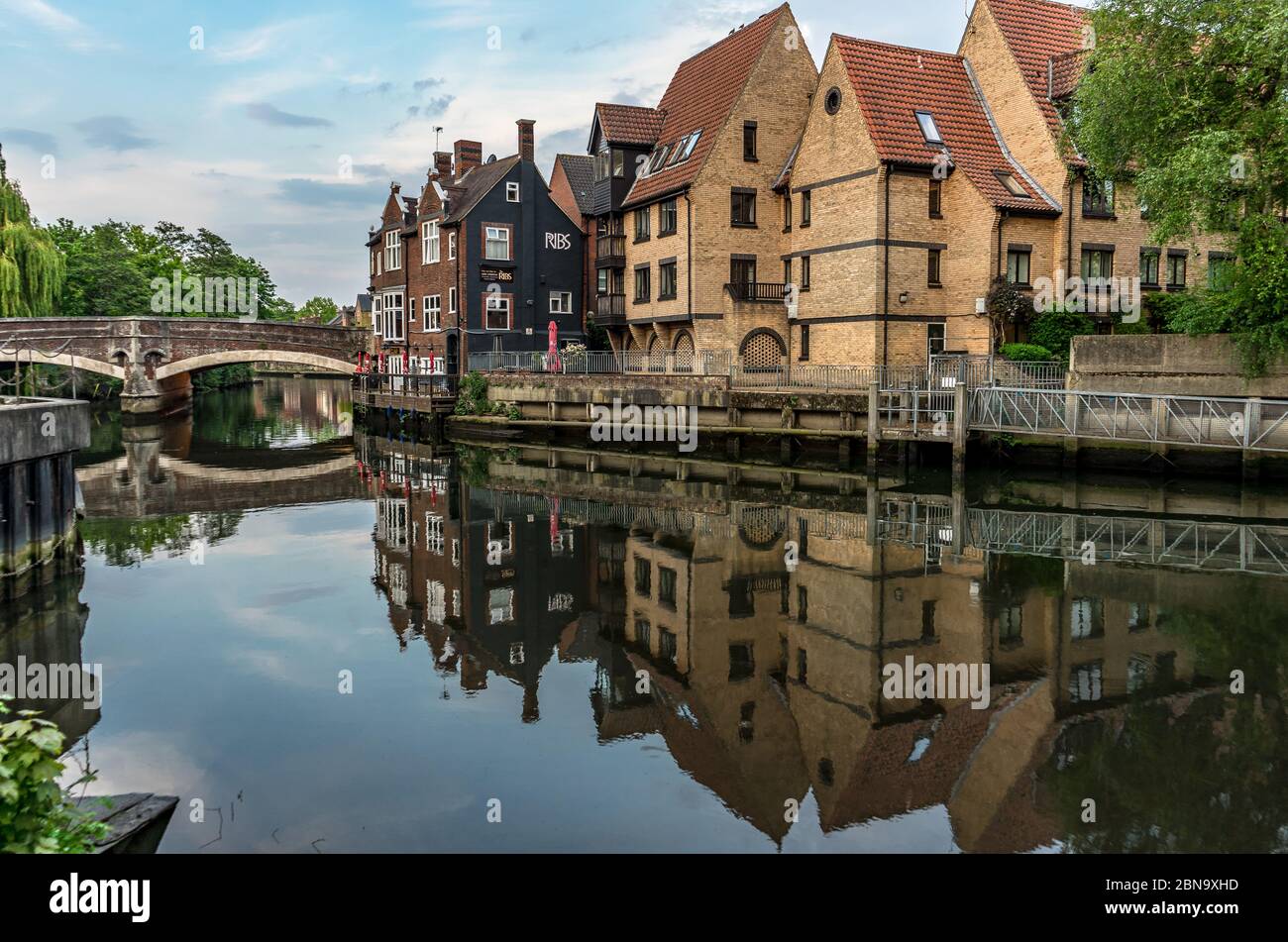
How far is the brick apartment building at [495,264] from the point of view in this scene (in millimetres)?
52938

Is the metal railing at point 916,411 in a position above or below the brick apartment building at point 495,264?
below

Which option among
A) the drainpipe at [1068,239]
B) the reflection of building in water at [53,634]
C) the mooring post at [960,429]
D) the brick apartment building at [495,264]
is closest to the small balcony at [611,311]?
the brick apartment building at [495,264]

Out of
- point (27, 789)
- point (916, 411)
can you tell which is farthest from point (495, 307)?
point (27, 789)

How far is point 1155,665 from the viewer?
14.0 metres

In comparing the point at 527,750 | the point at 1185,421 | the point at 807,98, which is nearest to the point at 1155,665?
the point at 527,750

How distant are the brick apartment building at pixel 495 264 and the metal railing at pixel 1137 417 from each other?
2616cm

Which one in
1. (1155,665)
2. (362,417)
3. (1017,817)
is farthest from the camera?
(362,417)

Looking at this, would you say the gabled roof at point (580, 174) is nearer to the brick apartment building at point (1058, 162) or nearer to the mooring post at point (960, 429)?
the brick apartment building at point (1058, 162)

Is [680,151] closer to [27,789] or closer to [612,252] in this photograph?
[612,252]

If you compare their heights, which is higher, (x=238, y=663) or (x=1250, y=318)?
(x=1250, y=318)

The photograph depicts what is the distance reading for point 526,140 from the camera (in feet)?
176
